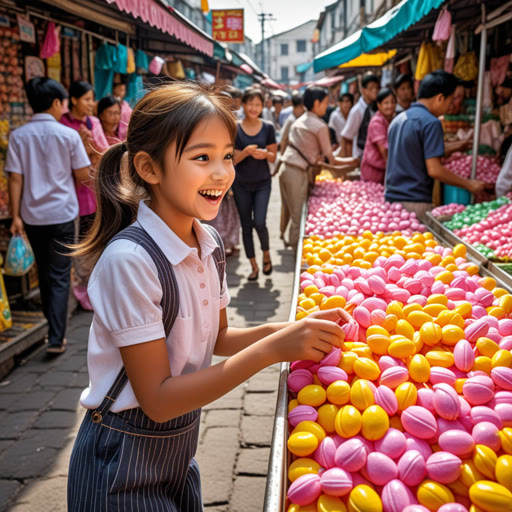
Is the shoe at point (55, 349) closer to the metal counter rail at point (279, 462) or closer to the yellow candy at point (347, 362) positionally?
the metal counter rail at point (279, 462)

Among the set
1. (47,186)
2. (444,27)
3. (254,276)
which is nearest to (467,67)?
(444,27)

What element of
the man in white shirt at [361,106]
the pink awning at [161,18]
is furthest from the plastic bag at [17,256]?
the man in white shirt at [361,106]

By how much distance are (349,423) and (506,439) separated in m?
0.38

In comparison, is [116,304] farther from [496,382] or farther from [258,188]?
[258,188]

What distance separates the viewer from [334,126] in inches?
444

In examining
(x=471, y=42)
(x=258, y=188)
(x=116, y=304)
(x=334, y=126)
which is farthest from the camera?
(x=334, y=126)

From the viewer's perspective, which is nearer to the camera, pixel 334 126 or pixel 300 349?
pixel 300 349

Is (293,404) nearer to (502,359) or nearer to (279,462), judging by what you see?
(279,462)

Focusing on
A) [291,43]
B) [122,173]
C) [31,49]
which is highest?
[291,43]

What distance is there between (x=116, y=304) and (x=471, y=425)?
38.1 inches

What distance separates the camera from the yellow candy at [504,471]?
45.3 inches

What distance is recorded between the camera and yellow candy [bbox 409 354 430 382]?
5.00ft

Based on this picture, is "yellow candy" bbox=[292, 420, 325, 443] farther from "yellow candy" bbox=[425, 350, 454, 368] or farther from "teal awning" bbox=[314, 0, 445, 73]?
"teal awning" bbox=[314, 0, 445, 73]

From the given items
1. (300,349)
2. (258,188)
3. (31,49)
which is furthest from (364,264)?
(31,49)
